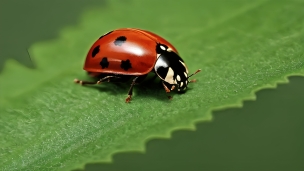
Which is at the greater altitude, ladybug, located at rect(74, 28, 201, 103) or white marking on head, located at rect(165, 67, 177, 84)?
ladybug, located at rect(74, 28, 201, 103)

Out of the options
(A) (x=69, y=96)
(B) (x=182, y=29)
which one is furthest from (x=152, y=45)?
(A) (x=69, y=96)

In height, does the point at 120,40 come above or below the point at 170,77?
above

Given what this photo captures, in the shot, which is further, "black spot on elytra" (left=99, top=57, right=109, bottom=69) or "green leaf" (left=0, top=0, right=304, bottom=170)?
"black spot on elytra" (left=99, top=57, right=109, bottom=69)

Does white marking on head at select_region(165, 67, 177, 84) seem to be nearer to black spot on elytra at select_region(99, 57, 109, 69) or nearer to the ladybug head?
the ladybug head

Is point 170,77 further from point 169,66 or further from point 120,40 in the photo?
point 120,40

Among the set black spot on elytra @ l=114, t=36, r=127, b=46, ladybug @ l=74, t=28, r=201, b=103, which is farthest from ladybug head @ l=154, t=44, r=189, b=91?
black spot on elytra @ l=114, t=36, r=127, b=46

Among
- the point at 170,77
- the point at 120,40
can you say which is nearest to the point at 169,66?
the point at 170,77

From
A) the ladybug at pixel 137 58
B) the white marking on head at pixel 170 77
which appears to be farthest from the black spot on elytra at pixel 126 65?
the white marking on head at pixel 170 77
